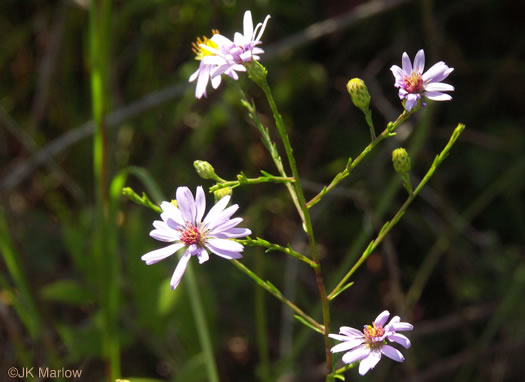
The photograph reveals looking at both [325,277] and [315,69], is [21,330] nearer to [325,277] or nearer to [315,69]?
[325,277]

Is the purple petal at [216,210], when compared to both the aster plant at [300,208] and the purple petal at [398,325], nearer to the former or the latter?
the aster plant at [300,208]

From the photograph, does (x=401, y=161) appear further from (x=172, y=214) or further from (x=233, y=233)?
(x=172, y=214)

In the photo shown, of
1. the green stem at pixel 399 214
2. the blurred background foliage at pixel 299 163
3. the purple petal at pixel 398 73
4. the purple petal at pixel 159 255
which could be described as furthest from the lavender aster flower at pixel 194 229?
the blurred background foliage at pixel 299 163

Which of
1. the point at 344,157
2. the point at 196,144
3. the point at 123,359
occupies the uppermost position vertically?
the point at 196,144

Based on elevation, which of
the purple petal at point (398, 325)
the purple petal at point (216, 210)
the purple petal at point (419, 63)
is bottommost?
the purple petal at point (398, 325)

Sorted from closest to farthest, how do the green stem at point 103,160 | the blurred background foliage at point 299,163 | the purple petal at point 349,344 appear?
1. the purple petal at point 349,344
2. the green stem at point 103,160
3. the blurred background foliage at point 299,163

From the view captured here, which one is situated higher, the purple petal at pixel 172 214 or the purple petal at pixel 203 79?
the purple petal at pixel 203 79

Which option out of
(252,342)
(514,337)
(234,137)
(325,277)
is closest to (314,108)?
(234,137)
